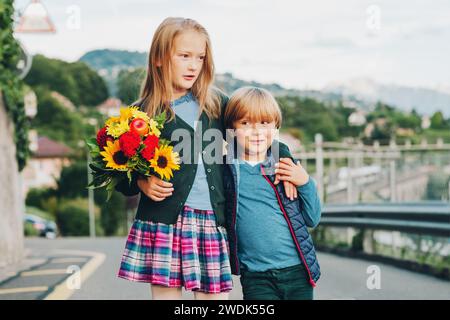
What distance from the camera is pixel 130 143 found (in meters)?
3.47

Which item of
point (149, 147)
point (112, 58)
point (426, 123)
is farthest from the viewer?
point (426, 123)

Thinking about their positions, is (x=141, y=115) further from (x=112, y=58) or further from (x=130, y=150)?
(x=112, y=58)

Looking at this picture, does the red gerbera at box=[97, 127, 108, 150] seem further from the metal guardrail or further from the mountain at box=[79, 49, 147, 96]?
the metal guardrail

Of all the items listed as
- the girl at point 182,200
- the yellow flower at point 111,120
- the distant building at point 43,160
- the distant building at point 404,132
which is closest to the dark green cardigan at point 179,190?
the girl at point 182,200

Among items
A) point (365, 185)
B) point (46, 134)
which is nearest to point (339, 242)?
point (365, 185)

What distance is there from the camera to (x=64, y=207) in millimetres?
60062

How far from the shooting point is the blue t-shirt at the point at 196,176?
3600 mm

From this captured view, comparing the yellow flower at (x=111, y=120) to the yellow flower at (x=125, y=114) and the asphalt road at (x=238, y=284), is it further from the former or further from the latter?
the asphalt road at (x=238, y=284)

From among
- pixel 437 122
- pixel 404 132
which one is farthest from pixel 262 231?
pixel 437 122

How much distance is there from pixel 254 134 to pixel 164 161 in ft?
1.31

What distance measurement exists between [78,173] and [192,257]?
199ft

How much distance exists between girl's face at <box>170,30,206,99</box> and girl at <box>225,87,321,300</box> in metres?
0.21

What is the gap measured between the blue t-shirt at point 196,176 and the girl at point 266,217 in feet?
0.37
